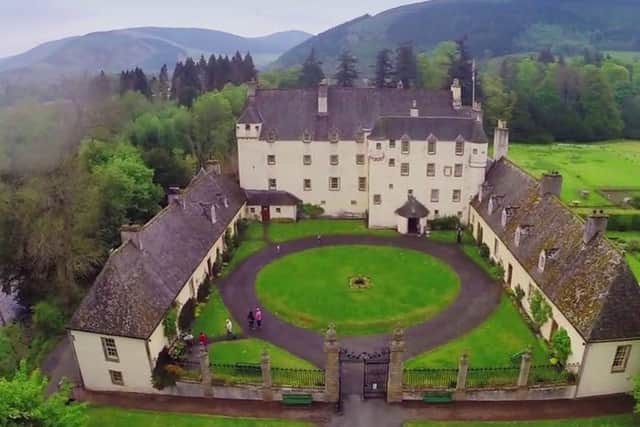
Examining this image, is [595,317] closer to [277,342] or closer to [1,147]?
[277,342]

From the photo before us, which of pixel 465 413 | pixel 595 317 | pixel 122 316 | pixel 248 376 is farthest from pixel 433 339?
pixel 122 316

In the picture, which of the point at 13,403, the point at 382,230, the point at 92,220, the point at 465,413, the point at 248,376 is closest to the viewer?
the point at 13,403

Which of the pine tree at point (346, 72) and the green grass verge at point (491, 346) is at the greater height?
the pine tree at point (346, 72)

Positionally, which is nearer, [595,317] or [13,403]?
[13,403]

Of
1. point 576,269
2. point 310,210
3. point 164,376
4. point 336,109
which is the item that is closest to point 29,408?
point 164,376

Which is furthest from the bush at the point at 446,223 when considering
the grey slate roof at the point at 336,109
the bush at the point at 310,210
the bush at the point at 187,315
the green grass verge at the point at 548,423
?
the green grass verge at the point at 548,423

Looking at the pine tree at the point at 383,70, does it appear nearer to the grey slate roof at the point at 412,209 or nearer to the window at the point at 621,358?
the grey slate roof at the point at 412,209

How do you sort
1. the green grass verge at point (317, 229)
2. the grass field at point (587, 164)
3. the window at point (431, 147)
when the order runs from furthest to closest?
the grass field at point (587, 164) → the green grass verge at point (317, 229) → the window at point (431, 147)

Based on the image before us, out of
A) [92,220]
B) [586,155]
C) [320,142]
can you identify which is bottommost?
[586,155]
